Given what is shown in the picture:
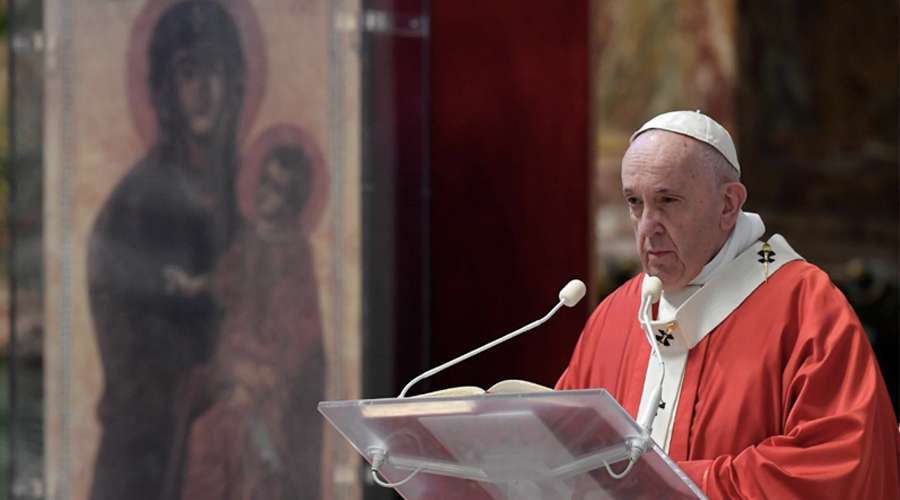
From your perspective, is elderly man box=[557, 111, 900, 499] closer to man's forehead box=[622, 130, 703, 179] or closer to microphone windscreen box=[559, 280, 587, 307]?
man's forehead box=[622, 130, 703, 179]

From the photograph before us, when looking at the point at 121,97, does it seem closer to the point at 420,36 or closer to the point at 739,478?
the point at 420,36

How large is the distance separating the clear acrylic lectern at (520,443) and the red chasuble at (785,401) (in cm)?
36

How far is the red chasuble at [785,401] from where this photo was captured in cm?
358

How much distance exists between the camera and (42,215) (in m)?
5.91

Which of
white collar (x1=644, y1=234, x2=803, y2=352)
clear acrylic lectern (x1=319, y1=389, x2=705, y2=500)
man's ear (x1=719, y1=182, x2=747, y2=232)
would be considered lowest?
clear acrylic lectern (x1=319, y1=389, x2=705, y2=500)

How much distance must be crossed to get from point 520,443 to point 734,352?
0.82 m

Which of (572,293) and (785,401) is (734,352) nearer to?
(785,401)

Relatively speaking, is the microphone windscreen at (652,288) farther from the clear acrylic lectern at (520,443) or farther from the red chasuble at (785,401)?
the clear acrylic lectern at (520,443)

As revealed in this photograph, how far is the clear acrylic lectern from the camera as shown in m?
3.25

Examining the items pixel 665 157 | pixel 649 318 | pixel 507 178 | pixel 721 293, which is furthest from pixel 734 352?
pixel 507 178

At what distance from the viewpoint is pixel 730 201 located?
3998mm

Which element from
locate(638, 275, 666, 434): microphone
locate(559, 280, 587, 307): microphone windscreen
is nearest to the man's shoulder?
locate(638, 275, 666, 434): microphone

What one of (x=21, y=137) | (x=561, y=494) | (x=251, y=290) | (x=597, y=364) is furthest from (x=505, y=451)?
(x=21, y=137)

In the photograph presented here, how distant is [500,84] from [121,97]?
1573 mm
